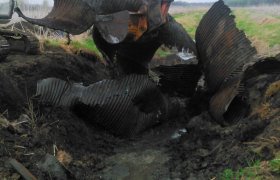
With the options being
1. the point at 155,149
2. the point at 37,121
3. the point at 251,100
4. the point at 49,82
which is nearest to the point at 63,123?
the point at 37,121

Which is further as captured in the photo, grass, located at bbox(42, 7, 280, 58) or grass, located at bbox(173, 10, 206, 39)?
grass, located at bbox(173, 10, 206, 39)

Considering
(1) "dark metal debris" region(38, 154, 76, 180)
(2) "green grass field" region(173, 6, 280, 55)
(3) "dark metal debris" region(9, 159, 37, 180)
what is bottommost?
(2) "green grass field" region(173, 6, 280, 55)

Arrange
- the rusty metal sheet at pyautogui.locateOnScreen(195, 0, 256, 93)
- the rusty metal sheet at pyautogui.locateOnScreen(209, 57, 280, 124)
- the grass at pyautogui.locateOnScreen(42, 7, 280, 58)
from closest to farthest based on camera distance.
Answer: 1. the rusty metal sheet at pyautogui.locateOnScreen(209, 57, 280, 124)
2. the rusty metal sheet at pyautogui.locateOnScreen(195, 0, 256, 93)
3. the grass at pyautogui.locateOnScreen(42, 7, 280, 58)

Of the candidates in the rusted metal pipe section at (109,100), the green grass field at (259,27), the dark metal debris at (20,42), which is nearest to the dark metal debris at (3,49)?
the dark metal debris at (20,42)

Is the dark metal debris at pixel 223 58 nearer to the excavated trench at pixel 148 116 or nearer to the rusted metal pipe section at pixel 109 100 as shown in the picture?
the excavated trench at pixel 148 116

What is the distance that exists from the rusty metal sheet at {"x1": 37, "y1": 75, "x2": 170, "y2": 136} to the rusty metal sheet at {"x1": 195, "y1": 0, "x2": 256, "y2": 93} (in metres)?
1.30

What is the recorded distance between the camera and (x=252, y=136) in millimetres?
6871

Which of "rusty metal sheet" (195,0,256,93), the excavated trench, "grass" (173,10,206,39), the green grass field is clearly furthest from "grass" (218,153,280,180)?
"grass" (173,10,206,39)

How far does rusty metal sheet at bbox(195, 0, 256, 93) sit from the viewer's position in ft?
29.9

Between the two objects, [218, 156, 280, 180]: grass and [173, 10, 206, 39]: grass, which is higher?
[218, 156, 280, 180]: grass

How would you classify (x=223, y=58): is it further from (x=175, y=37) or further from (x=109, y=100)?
(x=109, y=100)

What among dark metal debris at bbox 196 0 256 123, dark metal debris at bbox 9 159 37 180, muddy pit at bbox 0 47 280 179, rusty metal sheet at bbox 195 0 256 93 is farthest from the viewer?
rusty metal sheet at bbox 195 0 256 93

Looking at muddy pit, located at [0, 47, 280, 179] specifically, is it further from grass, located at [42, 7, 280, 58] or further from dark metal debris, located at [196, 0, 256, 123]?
grass, located at [42, 7, 280, 58]

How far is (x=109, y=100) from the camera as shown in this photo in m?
8.62
